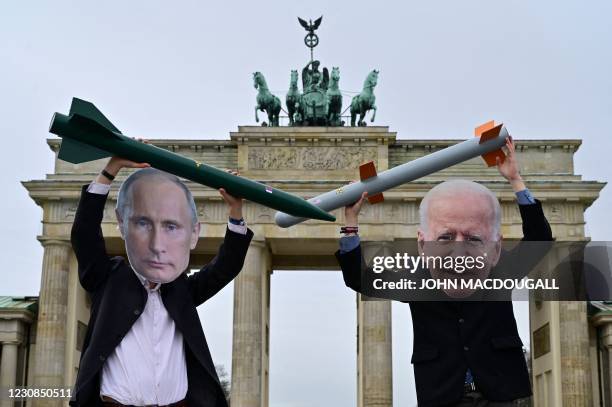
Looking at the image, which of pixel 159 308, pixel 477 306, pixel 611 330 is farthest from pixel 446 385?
pixel 611 330

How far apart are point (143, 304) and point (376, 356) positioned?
1353 inches

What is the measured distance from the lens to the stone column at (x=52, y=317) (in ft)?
136

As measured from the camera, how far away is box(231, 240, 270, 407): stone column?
41.3 metres

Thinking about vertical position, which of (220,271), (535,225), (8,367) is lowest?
(220,271)

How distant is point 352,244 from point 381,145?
3536 centimetres

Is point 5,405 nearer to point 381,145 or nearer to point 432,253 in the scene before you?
point 381,145

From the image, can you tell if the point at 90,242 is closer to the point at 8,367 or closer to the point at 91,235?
the point at 91,235

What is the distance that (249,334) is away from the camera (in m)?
42.1

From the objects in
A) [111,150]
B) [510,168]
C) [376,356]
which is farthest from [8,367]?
[510,168]

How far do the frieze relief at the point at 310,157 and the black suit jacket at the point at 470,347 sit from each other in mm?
35226

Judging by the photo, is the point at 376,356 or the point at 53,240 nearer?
the point at 376,356

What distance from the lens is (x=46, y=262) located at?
43.1 meters

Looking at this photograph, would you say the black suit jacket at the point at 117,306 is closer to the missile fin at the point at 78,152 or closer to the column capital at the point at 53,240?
the missile fin at the point at 78,152

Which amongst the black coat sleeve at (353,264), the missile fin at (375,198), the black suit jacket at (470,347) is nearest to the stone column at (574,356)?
the missile fin at (375,198)
